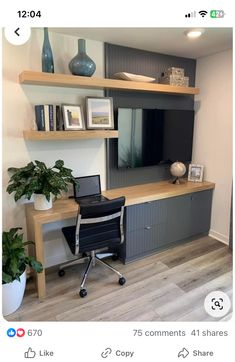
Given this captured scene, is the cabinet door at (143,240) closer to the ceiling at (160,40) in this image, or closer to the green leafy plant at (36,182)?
the green leafy plant at (36,182)

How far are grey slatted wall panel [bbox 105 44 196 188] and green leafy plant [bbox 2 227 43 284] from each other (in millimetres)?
1004

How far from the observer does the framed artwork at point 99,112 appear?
1990 mm

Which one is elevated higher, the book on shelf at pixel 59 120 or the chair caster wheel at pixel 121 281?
the book on shelf at pixel 59 120

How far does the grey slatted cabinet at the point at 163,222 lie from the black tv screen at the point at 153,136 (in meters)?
0.46

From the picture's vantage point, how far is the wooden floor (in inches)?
60.7

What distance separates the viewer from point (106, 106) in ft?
6.74

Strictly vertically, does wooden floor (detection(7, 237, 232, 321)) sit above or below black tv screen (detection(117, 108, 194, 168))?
below

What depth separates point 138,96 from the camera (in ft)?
7.61
